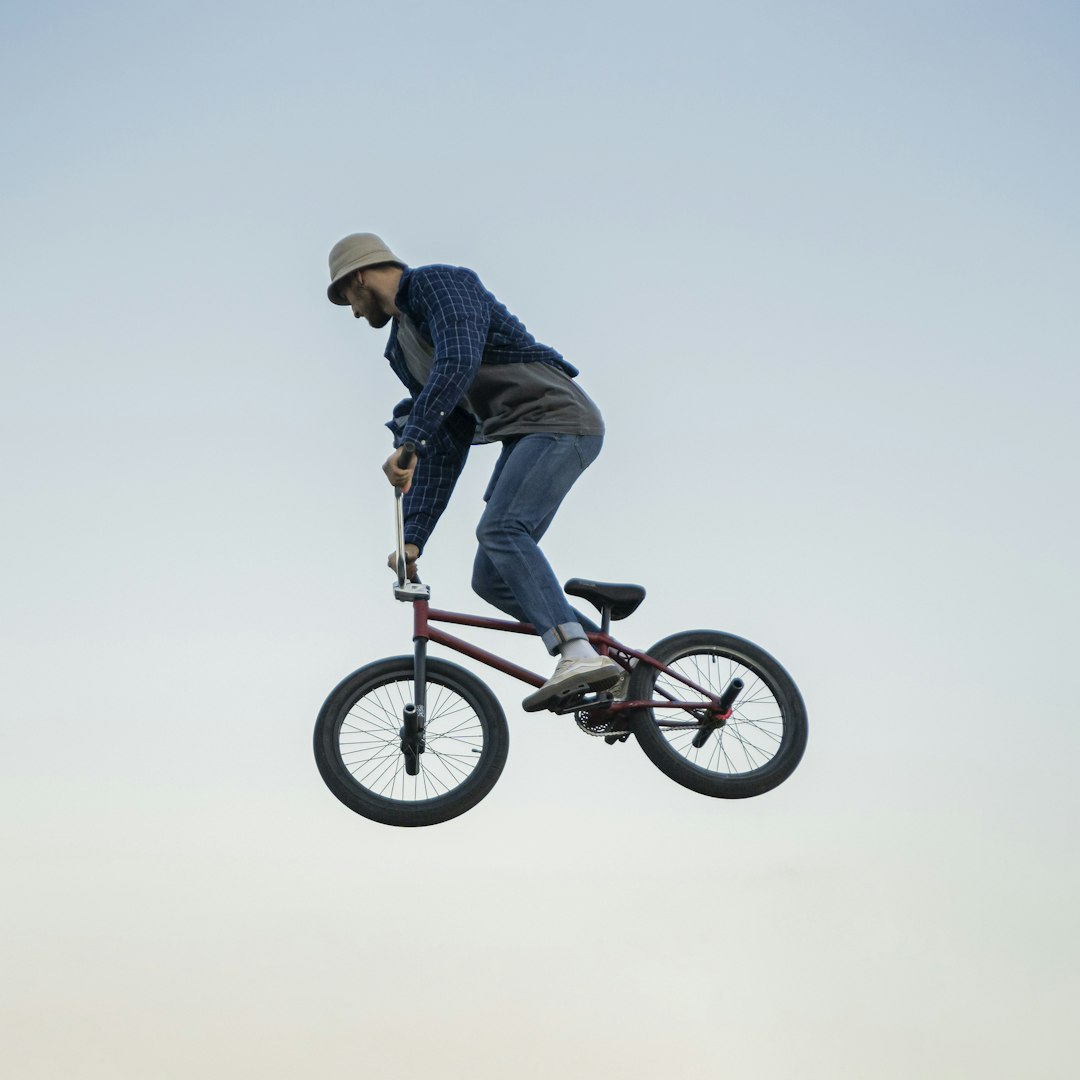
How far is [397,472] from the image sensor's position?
609cm

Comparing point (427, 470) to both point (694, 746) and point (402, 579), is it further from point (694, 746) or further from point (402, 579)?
point (694, 746)

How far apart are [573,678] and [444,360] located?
144cm

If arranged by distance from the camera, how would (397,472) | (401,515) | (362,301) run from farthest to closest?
(362,301), (401,515), (397,472)

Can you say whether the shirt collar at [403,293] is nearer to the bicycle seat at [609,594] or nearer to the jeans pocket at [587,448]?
the jeans pocket at [587,448]

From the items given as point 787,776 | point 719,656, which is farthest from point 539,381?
point 787,776

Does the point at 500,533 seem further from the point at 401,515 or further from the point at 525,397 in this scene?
the point at 525,397

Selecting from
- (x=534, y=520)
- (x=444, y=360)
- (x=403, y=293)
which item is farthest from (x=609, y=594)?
(x=403, y=293)

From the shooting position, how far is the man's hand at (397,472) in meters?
6.07

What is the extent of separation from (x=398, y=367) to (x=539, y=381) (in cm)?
75

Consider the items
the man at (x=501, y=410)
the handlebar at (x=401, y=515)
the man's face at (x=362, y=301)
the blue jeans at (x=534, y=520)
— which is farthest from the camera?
the man's face at (x=362, y=301)

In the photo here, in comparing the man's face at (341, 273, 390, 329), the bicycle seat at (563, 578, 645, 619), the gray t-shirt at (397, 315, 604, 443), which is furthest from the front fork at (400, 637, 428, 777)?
the man's face at (341, 273, 390, 329)

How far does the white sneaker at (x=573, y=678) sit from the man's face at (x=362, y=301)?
1766 mm


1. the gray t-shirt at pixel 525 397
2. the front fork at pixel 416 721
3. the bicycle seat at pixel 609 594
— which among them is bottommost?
the front fork at pixel 416 721

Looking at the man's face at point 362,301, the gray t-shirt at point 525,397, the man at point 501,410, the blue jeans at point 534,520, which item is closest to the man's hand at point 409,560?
the man at point 501,410
